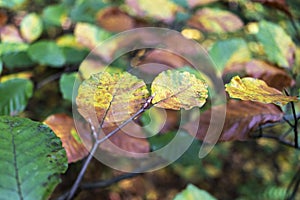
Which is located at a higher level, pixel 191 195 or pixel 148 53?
pixel 148 53

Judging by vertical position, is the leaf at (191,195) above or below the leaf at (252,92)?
below

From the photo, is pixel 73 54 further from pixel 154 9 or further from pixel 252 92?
pixel 252 92

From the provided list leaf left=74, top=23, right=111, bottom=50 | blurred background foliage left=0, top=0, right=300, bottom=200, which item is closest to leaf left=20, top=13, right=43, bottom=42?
blurred background foliage left=0, top=0, right=300, bottom=200

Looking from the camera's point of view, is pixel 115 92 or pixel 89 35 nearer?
pixel 115 92

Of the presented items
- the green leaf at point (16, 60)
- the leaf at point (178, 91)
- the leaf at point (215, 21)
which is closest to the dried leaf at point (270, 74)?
the leaf at point (215, 21)

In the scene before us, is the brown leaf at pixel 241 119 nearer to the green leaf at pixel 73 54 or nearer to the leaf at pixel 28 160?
the leaf at pixel 28 160

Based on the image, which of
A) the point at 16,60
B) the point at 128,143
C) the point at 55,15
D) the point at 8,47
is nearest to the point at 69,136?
the point at 128,143

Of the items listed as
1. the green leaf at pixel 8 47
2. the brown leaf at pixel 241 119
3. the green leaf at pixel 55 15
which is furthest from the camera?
the green leaf at pixel 55 15
